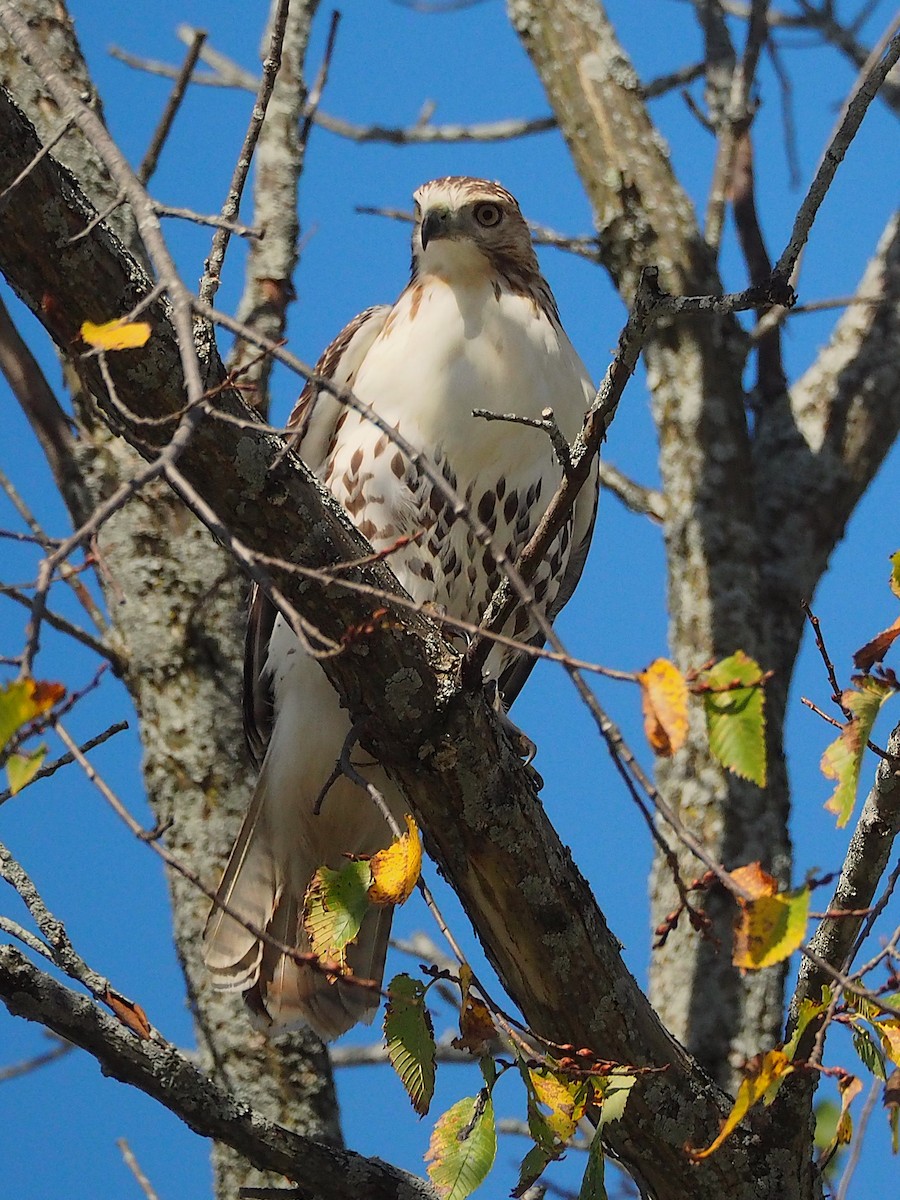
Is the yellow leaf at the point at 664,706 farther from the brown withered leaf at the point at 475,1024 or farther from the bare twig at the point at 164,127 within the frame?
the bare twig at the point at 164,127

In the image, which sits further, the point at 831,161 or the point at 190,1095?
the point at 190,1095

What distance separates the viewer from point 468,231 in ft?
11.9

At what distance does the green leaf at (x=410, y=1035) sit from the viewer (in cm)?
219

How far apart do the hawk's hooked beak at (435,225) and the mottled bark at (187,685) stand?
0.74 metres

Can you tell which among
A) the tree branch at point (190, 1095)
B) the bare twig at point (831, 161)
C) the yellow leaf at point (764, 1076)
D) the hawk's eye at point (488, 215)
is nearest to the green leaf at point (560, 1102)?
the yellow leaf at point (764, 1076)

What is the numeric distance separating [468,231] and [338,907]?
1.98 meters

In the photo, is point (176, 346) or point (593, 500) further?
point (593, 500)

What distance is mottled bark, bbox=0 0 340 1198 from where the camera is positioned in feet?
11.0

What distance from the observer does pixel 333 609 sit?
2352mm

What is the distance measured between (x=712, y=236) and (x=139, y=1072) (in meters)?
3.63

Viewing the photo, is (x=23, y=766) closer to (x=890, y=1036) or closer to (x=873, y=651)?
(x=873, y=651)

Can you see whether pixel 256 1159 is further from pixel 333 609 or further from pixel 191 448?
pixel 191 448

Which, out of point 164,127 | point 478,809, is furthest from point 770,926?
point 164,127

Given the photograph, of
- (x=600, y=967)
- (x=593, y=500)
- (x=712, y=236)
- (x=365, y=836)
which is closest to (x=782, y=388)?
(x=712, y=236)
